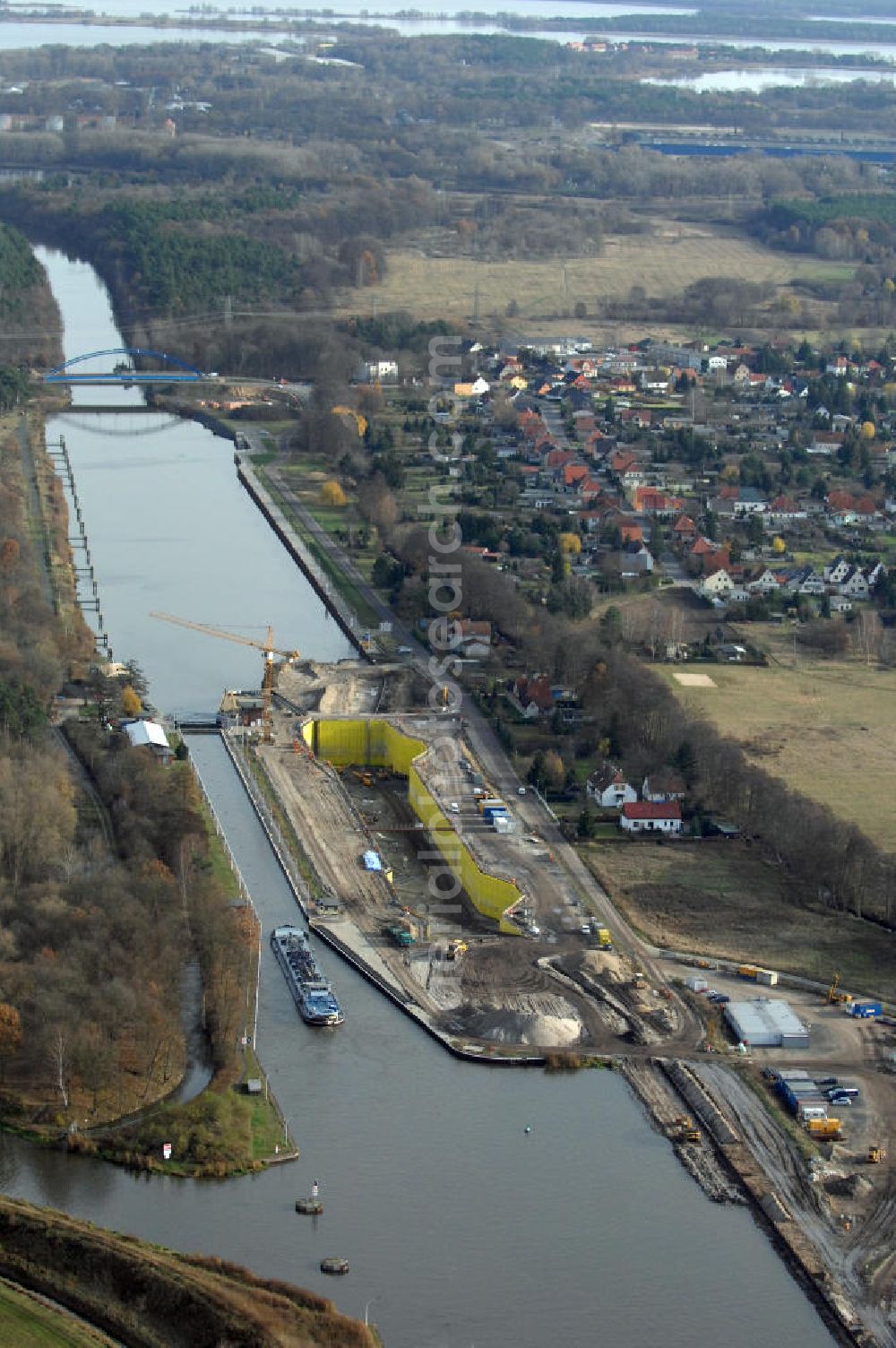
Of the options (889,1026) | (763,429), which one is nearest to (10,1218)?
(889,1026)

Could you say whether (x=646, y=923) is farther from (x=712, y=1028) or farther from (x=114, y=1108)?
(x=114, y=1108)

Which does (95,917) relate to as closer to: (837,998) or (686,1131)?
(686,1131)

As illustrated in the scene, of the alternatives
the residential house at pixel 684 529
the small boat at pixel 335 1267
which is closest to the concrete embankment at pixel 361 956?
the small boat at pixel 335 1267

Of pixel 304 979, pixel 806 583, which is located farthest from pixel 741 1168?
pixel 806 583

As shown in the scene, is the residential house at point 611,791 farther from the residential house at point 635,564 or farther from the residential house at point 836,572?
the residential house at point 836,572

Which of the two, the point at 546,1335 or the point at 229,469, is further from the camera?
the point at 229,469
